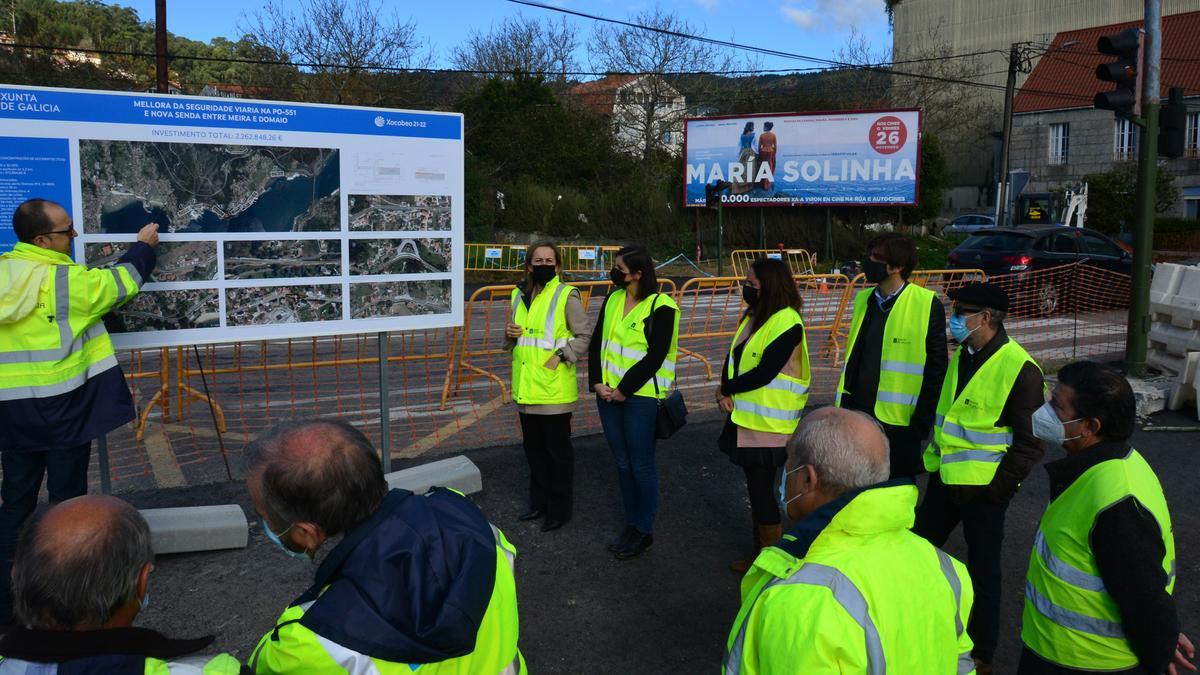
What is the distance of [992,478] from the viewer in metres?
3.79

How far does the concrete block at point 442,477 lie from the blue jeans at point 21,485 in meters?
1.83

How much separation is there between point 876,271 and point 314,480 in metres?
3.58

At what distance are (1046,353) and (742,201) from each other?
16783mm

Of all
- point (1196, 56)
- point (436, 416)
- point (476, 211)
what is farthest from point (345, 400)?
point (1196, 56)

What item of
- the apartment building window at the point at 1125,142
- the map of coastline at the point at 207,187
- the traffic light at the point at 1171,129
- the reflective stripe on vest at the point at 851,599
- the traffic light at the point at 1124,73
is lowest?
the reflective stripe on vest at the point at 851,599

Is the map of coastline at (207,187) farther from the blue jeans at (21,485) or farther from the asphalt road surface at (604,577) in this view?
the asphalt road surface at (604,577)

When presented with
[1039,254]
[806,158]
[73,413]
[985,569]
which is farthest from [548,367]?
[806,158]

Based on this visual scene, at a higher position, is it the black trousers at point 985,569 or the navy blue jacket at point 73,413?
the navy blue jacket at point 73,413

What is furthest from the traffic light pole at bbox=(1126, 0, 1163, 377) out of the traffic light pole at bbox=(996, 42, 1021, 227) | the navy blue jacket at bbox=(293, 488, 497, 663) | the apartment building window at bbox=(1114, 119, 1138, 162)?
the apartment building window at bbox=(1114, 119, 1138, 162)

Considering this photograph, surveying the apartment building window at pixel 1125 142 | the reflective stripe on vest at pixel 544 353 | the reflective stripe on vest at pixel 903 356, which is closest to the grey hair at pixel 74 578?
the reflective stripe on vest at pixel 544 353

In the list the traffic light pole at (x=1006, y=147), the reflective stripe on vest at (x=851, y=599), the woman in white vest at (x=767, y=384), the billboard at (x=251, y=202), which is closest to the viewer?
the reflective stripe on vest at (x=851, y=599)

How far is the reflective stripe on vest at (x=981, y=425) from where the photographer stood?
3.78 meters

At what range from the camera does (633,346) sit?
5031 millimetres

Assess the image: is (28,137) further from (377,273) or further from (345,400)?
(345,400)
